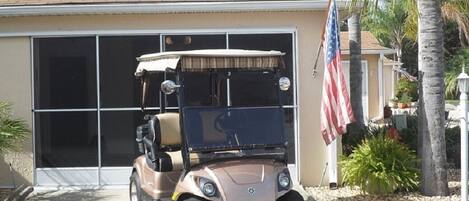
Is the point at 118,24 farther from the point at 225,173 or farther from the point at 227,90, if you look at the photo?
the point at 225,173

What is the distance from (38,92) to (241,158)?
520 cm

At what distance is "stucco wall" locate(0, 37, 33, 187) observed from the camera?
34.3 ft

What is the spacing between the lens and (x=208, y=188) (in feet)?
20.3

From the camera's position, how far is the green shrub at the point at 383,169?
360 inches

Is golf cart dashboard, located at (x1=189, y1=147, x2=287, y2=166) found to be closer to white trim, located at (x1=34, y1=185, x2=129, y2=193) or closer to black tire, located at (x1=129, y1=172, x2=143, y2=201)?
black tire, located at (x1=129, y1=172, x2=143, y2=201)

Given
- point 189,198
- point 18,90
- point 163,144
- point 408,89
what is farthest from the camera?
point 408,89

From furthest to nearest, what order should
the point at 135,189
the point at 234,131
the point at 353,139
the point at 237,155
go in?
the point at 353,139
the point at 135,189
the point at 234,131
the point at 237,155

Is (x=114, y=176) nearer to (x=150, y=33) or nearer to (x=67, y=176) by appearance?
(x=67, y=176)

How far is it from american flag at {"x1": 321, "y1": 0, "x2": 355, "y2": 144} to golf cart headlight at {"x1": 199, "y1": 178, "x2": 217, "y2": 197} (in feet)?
10.8

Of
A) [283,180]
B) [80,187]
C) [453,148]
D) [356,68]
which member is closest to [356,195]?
[283,180]

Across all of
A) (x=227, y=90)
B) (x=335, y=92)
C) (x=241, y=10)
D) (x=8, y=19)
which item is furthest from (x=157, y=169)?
(x=8, y=19)

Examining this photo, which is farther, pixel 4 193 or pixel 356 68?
pixel 356 68

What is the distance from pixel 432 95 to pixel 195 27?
3884mm

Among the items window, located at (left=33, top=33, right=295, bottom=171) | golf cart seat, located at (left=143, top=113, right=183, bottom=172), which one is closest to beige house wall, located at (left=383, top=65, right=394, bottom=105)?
window, located at (left=33, top=33, right=295, bottom=171)
